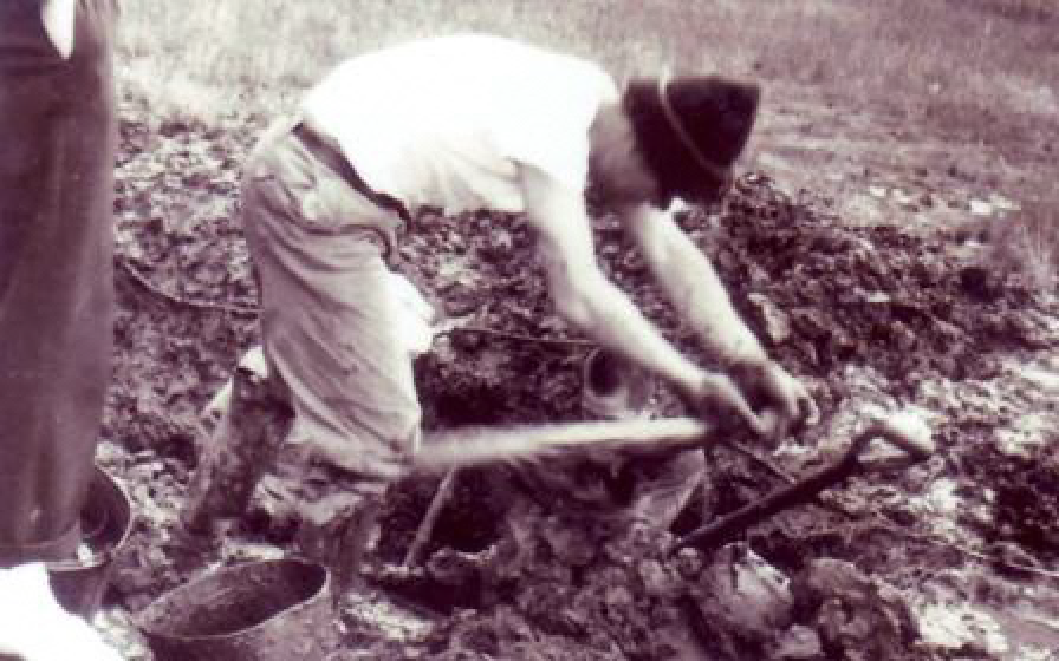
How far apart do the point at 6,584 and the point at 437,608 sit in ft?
5.81

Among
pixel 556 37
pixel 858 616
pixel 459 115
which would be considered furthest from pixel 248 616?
pixel 556 37

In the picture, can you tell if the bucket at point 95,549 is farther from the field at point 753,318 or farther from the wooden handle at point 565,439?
the wooden handle at point 565,439

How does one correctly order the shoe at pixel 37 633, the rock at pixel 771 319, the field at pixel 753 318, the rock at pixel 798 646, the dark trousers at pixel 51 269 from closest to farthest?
the shoe at pixel 37 633, the dark trousers at pixel 51 269, the rock at pixel 798 646, the field at pixel 753 318, the rock at pixel 771 319

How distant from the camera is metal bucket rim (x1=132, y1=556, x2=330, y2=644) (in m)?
2.68

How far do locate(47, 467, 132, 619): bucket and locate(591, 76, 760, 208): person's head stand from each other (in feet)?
4.22

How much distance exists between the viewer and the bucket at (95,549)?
9.20 ft

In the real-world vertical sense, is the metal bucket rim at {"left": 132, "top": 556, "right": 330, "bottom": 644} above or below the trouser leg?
below

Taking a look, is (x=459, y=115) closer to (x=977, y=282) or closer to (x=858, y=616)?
(x=858, y=616)

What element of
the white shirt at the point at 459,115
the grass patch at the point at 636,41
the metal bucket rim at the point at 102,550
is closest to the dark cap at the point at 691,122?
the white shirt at the point at 459,115

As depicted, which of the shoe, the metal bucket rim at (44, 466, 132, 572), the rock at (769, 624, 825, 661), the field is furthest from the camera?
the field

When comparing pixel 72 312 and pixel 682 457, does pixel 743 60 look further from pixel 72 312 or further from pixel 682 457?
pixel 72 312

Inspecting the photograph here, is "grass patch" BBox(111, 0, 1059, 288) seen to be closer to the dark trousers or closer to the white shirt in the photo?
the white shirt

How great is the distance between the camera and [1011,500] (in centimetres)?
385

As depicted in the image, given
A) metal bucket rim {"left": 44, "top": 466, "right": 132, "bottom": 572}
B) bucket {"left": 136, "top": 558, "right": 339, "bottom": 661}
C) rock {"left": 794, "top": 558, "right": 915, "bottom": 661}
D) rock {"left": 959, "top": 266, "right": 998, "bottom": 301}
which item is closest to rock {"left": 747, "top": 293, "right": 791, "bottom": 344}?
rock {"left": 959, "top": 266, "right": 998, "bottom": 301}
